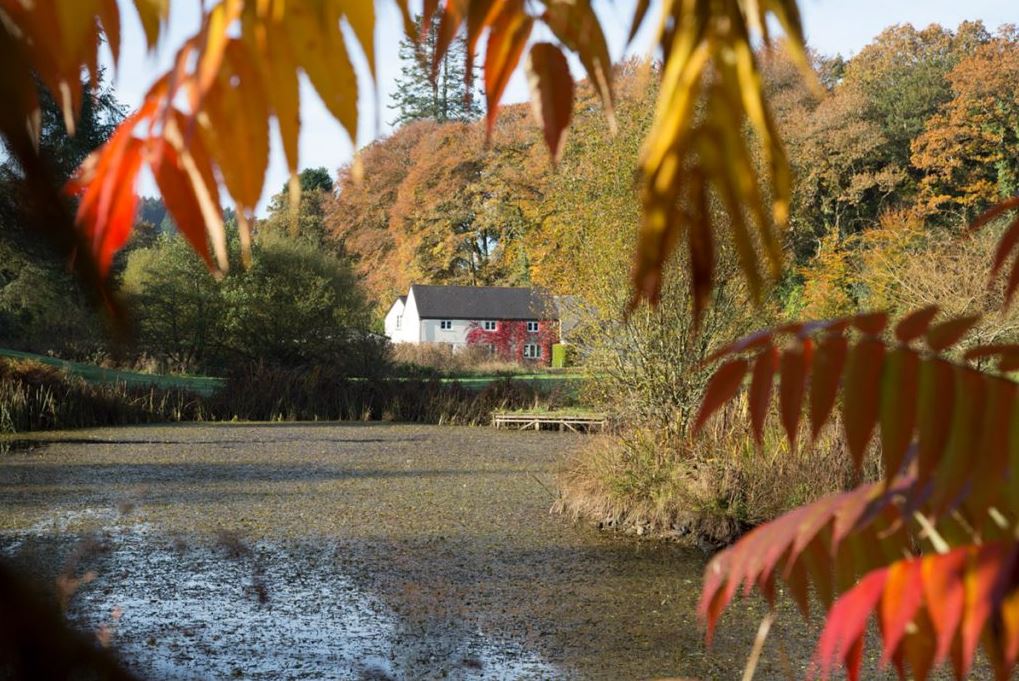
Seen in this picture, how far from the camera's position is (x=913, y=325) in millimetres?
663

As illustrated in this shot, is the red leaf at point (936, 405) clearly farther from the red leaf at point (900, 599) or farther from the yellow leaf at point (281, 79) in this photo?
the yellow leaf at point (281, 79)

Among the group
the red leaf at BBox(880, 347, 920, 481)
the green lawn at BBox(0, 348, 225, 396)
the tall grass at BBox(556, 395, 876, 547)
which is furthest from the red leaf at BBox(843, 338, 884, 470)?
the green lawn at BBox(0, 348, 225, 396)

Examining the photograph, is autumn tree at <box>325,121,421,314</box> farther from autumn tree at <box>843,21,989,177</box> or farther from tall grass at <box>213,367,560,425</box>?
autumn tree at <box>843,21,989,177</box>

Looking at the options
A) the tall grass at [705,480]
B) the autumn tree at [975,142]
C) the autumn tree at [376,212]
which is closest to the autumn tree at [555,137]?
the tall grass at [705,480]

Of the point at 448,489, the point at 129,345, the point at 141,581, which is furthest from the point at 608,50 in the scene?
the point at 448,489

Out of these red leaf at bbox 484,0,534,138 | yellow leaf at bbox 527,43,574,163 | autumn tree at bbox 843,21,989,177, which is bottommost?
yellow leaf at bbox 527,43,574,163

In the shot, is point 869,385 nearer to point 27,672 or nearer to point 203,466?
point 27,672

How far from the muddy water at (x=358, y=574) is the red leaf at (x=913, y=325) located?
1060 millimetres

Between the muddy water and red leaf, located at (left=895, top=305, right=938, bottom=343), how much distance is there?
1060mm

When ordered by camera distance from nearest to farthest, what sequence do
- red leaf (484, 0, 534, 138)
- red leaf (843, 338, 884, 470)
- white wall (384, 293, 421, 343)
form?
red leaf (484, 0, 534, 138), red leaf (843, 338, 884, 470), white wall (384, 293, 421, 343)

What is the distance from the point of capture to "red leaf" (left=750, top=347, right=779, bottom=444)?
2.07 ft

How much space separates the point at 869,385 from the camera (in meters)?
0.62

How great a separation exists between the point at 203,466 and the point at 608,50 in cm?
1133

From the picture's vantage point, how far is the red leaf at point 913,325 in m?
0.65
